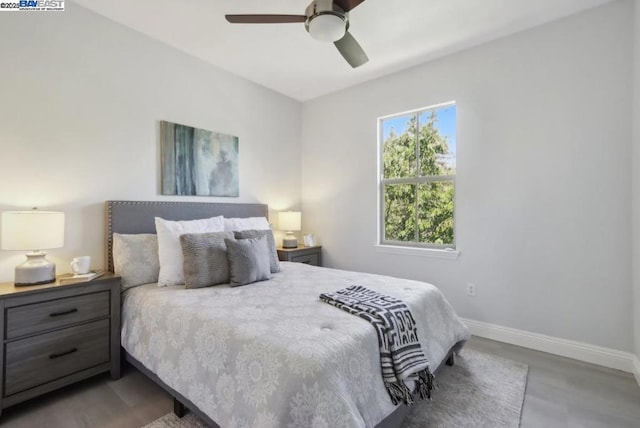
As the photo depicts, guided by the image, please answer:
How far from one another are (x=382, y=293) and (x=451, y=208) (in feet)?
5.25

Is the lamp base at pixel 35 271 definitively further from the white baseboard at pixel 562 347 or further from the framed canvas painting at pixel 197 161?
the white baseboard at pixel 562 347

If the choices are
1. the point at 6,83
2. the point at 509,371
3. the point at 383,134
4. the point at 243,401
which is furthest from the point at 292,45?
the point at 509,371

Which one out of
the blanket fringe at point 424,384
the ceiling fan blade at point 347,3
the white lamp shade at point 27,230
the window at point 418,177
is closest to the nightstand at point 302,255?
the window at point 418,177

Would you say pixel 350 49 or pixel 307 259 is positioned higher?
pixel 350 49

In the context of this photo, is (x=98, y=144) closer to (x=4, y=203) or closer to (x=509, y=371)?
(x=4, y=203)

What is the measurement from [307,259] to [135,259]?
201 cm

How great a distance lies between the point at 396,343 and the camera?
153 centimetres

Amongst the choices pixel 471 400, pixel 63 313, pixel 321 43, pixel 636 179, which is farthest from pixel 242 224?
pixel 636 179

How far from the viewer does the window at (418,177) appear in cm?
318

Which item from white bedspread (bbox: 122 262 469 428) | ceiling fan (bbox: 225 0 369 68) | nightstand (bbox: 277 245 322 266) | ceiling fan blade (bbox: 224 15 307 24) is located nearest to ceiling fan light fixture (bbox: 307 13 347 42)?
ceiling fan (bbox: 225 0 369 68)

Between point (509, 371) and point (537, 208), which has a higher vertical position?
point (537, 208)

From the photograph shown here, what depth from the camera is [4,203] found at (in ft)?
6.79

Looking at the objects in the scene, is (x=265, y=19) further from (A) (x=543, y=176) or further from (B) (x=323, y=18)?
(A) (x=543, y=176)

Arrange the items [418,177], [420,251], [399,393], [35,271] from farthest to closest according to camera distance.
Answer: [418,177] → [420,251] → [35,271] → [399,393]
